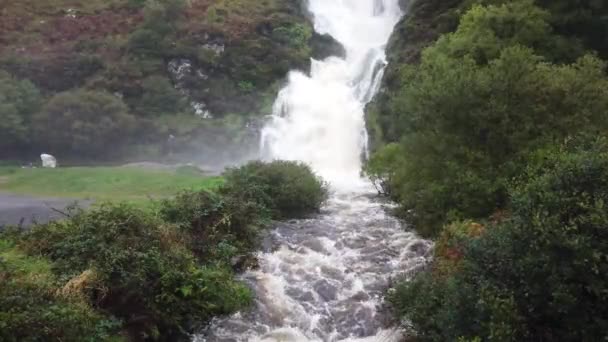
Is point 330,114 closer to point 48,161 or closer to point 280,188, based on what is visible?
point 48,161

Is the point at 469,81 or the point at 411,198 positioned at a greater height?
the point at 469,81

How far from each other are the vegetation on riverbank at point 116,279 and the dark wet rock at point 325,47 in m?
37.9

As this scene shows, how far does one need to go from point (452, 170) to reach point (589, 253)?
280 inches

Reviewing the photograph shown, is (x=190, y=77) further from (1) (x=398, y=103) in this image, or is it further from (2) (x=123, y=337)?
(2) (x=123, y=337)

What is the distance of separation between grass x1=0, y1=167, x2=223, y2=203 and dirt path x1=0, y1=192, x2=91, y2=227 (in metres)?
0.97

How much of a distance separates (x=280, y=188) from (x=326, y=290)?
7.26 metres

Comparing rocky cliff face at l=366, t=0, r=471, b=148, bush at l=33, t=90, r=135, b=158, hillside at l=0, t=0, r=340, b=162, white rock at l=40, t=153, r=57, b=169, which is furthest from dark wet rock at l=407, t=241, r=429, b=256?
bush at l=33, t=90, r=135, b=158

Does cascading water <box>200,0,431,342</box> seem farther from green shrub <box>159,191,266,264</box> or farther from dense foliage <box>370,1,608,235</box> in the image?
dense foliage <box>370,1,608,235</box>

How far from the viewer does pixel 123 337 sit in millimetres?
9609

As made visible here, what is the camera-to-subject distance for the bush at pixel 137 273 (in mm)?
10172

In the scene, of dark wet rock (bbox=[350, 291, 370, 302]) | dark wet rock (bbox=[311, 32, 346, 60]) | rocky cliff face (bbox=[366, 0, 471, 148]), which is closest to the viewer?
dark wet rock (bbox=[350, 291, 370, 302])

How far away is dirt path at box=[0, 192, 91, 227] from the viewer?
64.4 ft

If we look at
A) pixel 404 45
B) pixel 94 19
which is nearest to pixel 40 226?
pixel 404 45

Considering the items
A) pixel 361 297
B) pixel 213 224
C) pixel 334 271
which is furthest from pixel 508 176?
pixel 213 224
